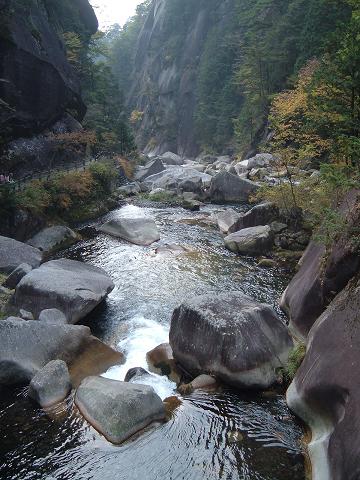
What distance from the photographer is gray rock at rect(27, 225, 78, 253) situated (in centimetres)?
1928

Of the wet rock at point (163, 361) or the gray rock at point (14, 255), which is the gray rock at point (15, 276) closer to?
the gray rock at point (14, 255)

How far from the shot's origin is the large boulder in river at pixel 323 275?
866 centimetres

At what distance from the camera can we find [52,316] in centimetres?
1102

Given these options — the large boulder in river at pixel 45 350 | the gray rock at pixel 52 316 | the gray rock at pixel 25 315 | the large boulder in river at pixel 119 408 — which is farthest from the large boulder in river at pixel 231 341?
the gray rock at pixel 25 315

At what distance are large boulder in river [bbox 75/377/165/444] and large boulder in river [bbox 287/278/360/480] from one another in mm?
2826

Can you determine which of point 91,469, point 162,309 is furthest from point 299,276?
point 91,469

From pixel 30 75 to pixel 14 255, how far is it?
53.0ft

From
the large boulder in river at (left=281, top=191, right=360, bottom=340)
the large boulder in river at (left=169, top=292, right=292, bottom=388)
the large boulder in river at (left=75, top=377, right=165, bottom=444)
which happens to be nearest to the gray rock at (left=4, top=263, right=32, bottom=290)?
the large boulder in river at (left=169, top=292, right=292, bottom=388)

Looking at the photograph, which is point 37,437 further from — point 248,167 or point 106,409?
point 248,167

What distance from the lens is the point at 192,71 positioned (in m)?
74.1

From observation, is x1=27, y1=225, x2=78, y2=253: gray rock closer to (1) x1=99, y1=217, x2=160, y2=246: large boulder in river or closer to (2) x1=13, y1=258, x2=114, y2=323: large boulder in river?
(1) x1=99, y1=217, x2=160, y2=246: large boulder in river

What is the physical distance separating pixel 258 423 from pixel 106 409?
9.71ft

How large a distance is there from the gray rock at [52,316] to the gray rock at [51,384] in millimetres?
1934

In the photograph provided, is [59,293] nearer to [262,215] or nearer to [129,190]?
[262,215]
